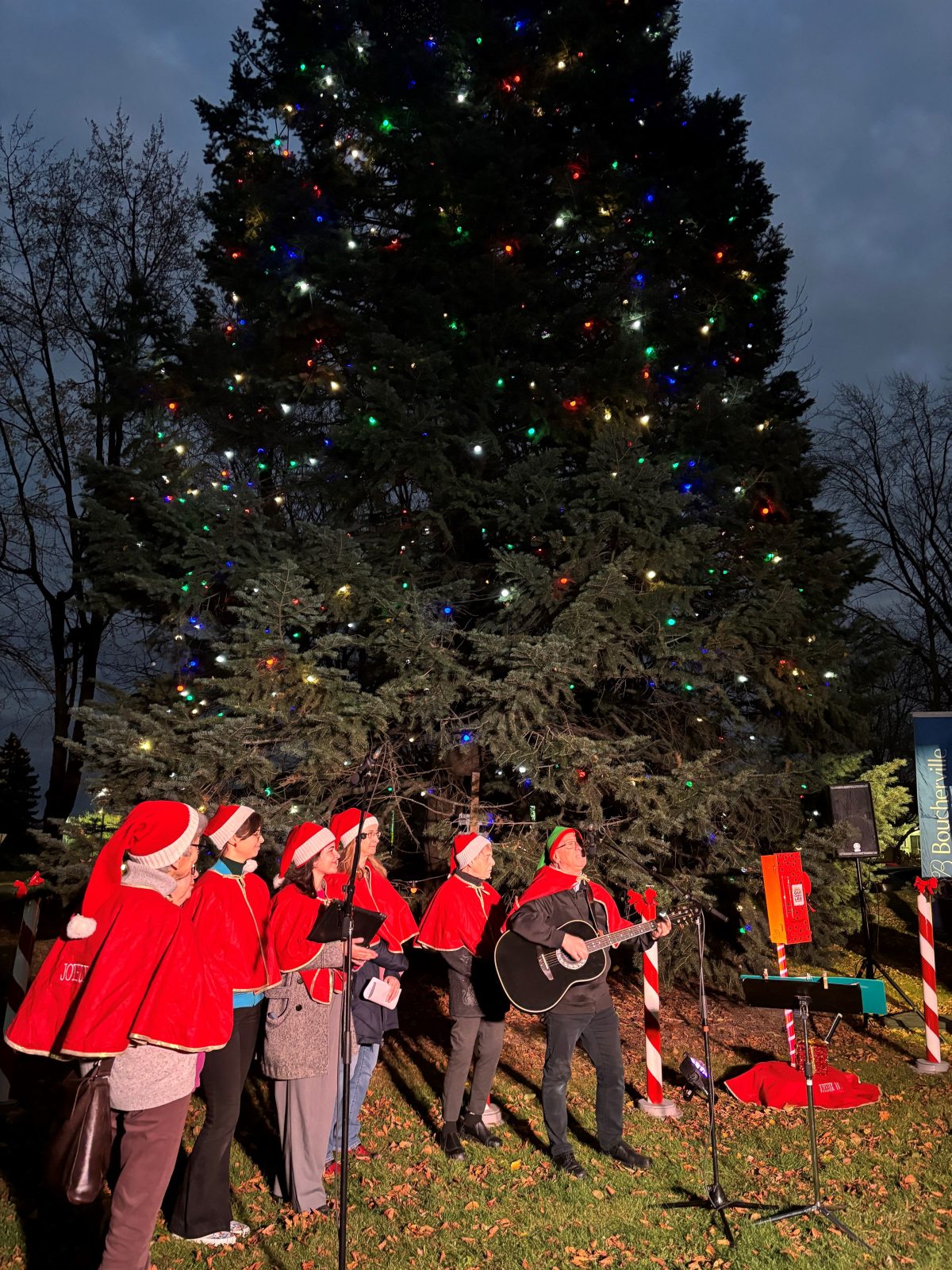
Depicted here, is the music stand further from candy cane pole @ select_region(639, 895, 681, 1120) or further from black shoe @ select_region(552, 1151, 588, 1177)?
black shoe @ select_region(552, 1151, 588, 1177)

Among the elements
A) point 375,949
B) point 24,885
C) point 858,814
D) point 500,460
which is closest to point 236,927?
point 375,949

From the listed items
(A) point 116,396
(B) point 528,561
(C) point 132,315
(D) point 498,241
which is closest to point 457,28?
(D) point 498,241

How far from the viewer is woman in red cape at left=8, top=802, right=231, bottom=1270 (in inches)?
130

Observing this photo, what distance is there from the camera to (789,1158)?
566 cm

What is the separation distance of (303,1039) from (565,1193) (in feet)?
6.15

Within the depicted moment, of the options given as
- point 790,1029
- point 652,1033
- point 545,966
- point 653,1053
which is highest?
point 545,966

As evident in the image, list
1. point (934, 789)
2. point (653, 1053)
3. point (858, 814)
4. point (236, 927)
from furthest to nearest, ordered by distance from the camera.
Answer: point (934, 789) < point (858, 814) < point (653, 1053) < point (236, 927)

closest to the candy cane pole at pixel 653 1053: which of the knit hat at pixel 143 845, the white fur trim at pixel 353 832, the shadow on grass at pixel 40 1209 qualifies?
the white fur trim at pixel 353 832

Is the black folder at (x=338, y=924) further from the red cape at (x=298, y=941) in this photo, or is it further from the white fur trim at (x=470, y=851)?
the white fur trim at (x=470, y=851)

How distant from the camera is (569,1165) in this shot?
17.5 feet

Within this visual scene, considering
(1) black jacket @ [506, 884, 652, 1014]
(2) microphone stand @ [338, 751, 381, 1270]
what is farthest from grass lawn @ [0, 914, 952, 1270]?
(2) microphone stand @ [338, 751, 381, 1270]

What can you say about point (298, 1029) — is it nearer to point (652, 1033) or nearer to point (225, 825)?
point (225, 825)

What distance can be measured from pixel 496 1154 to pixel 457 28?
1161 cm

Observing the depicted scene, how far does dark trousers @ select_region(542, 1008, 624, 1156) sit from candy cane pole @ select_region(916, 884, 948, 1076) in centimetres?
391
